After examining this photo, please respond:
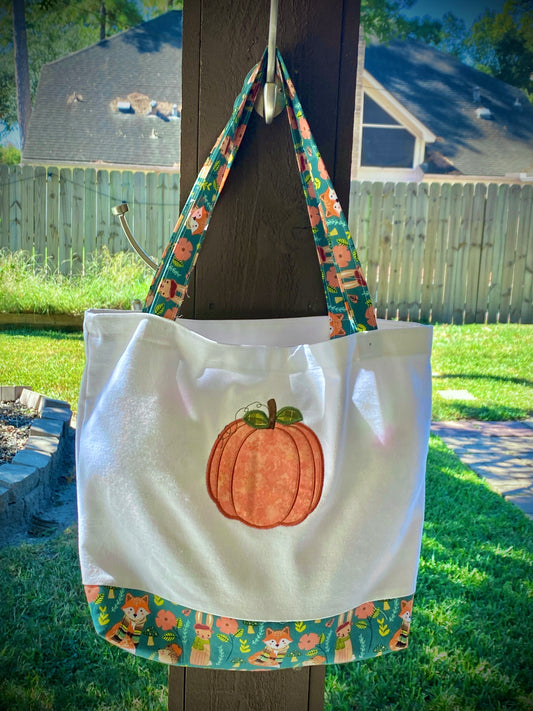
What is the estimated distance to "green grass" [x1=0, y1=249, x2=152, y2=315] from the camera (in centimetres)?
326

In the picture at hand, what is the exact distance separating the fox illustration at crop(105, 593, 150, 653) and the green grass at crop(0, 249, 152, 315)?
264 centimetres

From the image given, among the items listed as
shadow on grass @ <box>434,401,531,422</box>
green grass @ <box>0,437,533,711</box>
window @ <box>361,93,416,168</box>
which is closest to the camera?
green grass @ <box>0,437,533,711</box>

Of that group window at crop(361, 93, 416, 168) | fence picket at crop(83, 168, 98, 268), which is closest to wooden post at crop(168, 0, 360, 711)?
fence picket at crop(83, 168, 98, 268)

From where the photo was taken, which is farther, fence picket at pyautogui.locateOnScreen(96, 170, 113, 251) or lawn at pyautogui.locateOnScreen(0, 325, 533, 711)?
fence picket at pyautogui.locateOnScreen(96, 170, 113, 251)

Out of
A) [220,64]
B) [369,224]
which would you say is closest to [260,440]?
[220,64]

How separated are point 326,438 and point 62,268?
10.8ft

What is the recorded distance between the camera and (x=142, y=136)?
6473 mm

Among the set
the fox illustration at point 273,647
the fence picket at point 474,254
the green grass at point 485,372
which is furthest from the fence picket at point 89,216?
the fox illustration at point 273,647

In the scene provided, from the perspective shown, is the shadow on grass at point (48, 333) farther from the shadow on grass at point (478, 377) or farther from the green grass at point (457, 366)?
the shadow on grass at point (478, 377)

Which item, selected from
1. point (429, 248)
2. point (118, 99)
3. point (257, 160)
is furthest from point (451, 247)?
point (257, 160)

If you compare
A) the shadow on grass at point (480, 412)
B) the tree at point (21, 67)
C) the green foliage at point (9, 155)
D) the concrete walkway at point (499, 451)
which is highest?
the tree at point (21, 67)

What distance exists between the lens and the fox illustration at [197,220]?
2.44ft

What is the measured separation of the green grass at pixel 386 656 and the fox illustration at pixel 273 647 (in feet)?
2.58

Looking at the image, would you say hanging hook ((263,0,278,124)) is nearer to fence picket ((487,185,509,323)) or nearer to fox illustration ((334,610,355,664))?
fox illustration ((334,610,355,664))
